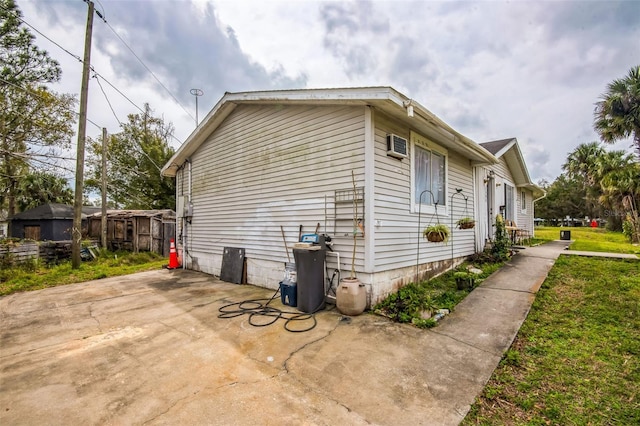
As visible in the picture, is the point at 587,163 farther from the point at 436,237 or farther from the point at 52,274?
the point at 52,274

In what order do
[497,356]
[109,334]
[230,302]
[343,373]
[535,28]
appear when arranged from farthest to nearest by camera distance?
[535,28]
[230,302]
[109,334]
[497,356]
[343,373]

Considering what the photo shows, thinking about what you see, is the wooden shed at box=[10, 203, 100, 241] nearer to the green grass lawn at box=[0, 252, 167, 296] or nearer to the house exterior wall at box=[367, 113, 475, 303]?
the green grass lawn at box=[0, 252, 167, 296]

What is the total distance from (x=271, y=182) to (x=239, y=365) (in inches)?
153

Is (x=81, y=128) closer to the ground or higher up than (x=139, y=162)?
A: closer to the ground

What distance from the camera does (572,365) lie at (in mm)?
2732

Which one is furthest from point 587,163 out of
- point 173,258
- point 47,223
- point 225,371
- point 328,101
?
point 47,223

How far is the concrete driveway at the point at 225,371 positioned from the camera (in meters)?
2.06

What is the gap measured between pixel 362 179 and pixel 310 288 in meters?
1.91


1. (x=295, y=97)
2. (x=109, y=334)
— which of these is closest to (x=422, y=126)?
(x=295, y=97)

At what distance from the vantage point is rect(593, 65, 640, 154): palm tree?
12273 mm

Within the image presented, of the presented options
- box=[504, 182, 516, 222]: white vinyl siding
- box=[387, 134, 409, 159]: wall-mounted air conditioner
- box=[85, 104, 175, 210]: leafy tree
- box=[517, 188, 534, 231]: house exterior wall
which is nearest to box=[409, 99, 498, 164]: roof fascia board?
box=[387, 134, 409, 159]: wall-mounted air conditioner

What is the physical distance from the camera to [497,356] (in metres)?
2.90

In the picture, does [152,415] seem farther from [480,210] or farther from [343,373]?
[480,210]

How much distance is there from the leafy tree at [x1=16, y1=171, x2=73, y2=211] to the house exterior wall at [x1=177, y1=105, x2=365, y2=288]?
16.8 metres
